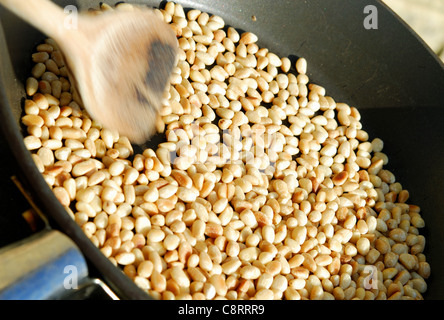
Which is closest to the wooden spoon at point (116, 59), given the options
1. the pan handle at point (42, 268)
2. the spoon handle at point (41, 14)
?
the spoon handle at point (41, 14)

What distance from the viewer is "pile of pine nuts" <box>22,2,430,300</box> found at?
0.71 m

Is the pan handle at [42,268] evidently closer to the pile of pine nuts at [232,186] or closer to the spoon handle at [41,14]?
the pile of pine nuts at [232,186]

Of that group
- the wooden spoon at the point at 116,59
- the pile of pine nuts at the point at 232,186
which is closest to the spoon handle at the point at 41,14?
the wooden spoon at the point at 116,59

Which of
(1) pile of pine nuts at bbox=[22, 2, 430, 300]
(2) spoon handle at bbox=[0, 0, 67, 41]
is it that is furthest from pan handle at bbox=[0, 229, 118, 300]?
(2) spoon handle at bbox=[0, 0, 67, 41]

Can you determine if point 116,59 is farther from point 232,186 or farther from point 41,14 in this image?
point 232,186

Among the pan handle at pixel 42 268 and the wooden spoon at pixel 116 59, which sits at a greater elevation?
the wooden spoon at pixel 116 59

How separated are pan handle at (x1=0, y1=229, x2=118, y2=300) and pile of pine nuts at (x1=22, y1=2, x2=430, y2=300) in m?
0.14

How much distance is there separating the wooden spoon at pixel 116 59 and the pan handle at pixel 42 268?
0.22 metres

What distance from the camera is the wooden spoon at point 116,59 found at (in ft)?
2.13

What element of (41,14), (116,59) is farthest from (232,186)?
(41,14)

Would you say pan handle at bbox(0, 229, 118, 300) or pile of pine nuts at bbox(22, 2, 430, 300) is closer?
pan handle at bbox(0, 229, 118, 300)

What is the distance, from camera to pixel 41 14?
61cm

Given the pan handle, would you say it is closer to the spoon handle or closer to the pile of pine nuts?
the pile of pine nuts

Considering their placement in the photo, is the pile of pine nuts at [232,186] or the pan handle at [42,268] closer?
the pan handle at [42,268]
